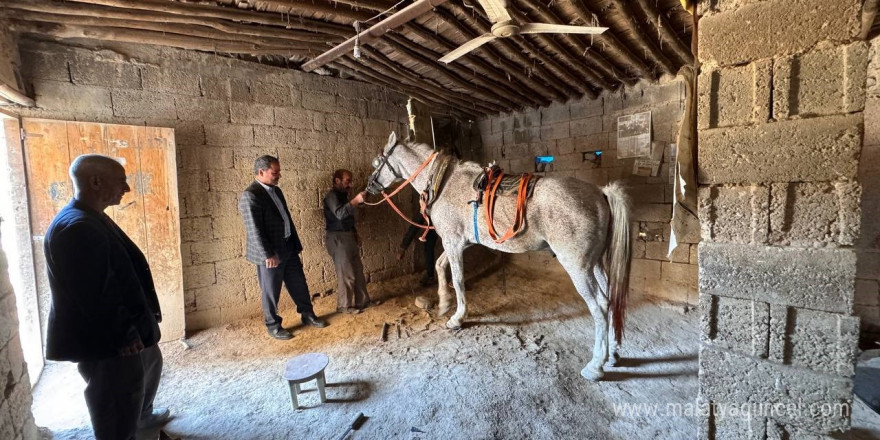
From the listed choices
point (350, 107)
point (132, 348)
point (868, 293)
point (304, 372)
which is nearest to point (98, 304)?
point (132, 348)

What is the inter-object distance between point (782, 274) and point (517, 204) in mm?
1763

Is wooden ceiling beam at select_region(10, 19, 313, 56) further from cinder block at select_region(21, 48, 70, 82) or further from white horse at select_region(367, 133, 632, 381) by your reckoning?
white horse at select_region(367, 133, 632, 381)

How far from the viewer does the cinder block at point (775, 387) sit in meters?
1.57

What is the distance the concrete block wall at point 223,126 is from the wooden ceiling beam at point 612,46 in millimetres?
3175

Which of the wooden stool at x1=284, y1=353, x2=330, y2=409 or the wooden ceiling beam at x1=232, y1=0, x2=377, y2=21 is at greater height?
the wooden ceiling beam at x1=232, y1=0, x2=377, y2=21

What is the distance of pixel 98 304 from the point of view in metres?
1.63

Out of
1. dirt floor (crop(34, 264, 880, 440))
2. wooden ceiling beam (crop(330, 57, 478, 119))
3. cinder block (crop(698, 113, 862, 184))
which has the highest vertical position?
wooden ceiling beam (crop(330, 57, 478, 119))

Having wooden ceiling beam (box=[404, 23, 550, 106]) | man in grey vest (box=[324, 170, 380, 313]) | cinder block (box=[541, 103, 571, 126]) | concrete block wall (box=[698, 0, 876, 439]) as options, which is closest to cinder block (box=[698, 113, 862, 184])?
concrete block wall (box=[698, 0, 876, 439])

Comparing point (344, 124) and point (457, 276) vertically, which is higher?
point (344, 124)

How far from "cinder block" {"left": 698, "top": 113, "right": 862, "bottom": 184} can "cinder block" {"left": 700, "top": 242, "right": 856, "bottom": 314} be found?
37 cm

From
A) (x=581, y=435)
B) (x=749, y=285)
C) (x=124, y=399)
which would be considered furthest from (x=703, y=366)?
(x=124, y=399)

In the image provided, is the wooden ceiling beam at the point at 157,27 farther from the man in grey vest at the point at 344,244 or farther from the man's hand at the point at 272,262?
the man's hand at the point at 272,262

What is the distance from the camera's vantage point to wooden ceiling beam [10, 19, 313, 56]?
2.63 meters

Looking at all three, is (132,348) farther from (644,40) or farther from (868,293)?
(868,293)
